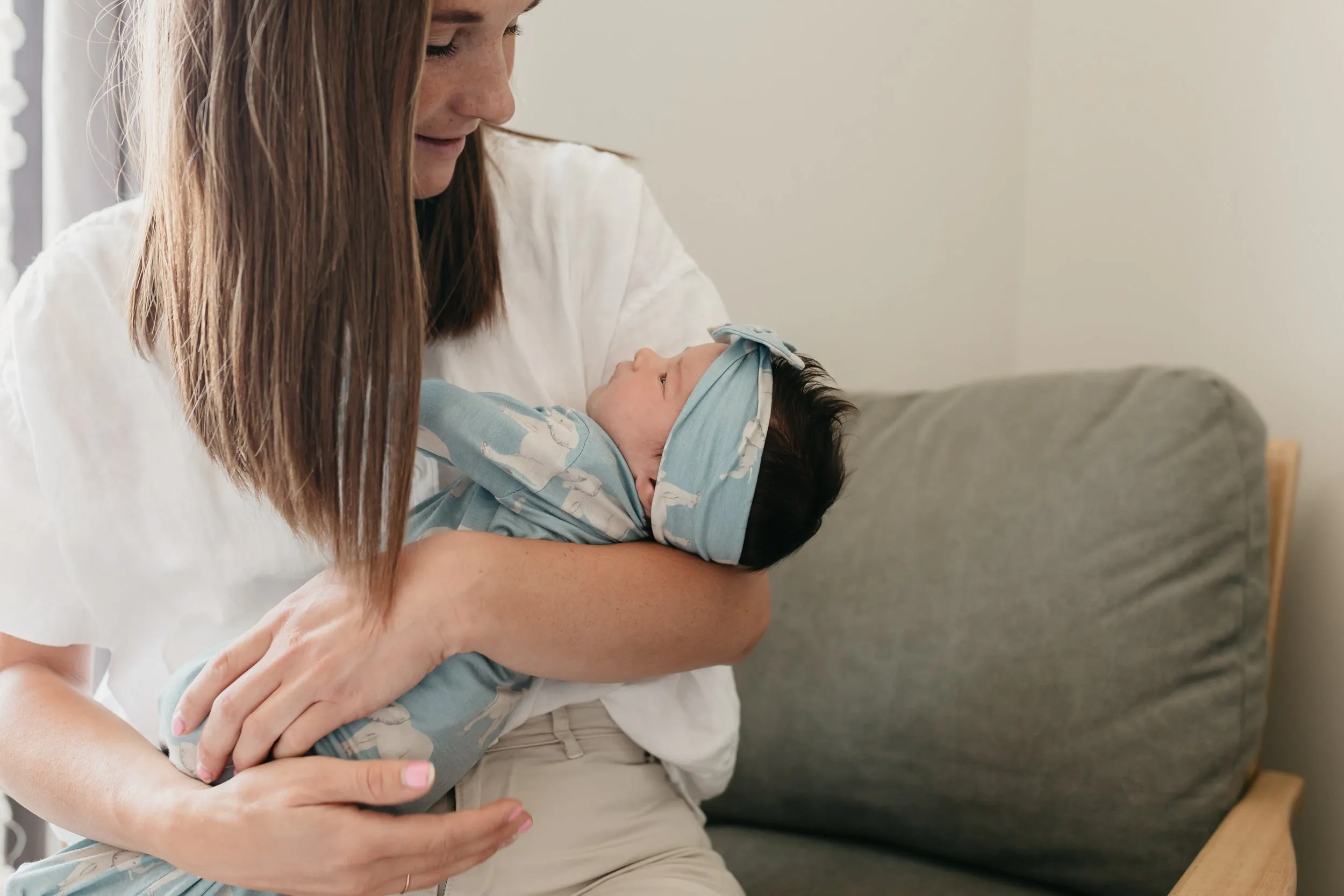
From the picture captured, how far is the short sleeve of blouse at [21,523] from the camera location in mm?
936

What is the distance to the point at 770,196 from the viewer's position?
5.90 ft

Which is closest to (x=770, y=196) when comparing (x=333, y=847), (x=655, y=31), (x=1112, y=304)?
(x=655, y=31)

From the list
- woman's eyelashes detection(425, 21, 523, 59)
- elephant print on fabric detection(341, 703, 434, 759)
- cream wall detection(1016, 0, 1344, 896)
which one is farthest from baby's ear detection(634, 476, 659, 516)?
cream wall detection(1016, 0, 1344, 896)

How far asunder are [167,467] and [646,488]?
43cm

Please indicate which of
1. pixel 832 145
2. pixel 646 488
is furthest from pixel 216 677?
pixel 832 145

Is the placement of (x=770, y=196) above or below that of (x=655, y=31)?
below

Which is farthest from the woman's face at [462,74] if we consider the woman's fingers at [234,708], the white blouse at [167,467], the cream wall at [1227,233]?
the cream wall at [1227,233]

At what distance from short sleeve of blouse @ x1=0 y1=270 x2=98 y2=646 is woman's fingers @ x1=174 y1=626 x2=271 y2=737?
0.62 feet

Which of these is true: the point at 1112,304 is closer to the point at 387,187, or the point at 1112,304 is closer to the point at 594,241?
the point at 594,241

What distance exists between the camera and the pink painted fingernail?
80 cm

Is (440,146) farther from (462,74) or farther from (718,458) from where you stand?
(718,458)

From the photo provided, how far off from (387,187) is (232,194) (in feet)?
0.39

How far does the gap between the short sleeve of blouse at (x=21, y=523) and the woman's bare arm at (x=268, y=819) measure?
11 centimetres

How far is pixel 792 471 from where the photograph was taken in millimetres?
926
